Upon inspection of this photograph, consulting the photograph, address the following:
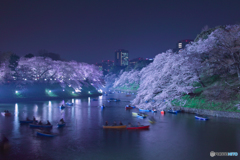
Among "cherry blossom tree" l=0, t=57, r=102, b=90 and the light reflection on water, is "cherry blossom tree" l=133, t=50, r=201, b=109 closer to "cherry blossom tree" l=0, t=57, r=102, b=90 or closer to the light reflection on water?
the light reflection on water

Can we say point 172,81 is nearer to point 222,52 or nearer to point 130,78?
point 222,52

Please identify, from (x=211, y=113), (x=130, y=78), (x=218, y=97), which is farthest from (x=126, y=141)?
(x=130, y=78)

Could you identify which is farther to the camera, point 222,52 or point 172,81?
point 172,81

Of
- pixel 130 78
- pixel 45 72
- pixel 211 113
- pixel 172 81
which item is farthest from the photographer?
pixel 130 78

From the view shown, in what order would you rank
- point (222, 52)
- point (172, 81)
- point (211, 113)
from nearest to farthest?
point (211, 113) → point (222, 52) → point (172, 81)

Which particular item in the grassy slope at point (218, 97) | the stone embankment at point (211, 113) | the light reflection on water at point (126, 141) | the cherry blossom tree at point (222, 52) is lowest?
the light reflection on water at point (126, 141)

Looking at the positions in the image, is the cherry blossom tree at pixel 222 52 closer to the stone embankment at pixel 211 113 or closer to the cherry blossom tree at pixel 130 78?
the stone embankment at pixel 211 113

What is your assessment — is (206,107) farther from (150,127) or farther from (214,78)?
(150,127)

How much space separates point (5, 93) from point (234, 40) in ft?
183

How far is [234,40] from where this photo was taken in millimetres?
30734

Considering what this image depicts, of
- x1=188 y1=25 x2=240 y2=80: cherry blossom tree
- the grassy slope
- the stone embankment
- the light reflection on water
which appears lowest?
the light reflection on water

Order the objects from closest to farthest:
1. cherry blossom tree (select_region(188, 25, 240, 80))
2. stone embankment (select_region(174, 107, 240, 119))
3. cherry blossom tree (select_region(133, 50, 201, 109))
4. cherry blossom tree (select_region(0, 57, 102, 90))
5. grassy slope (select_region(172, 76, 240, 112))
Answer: stone embankment (select_region(174, 107, 240, 119)), grassy slope (select_region(172, 76, 240, 112)), cherry blossom tree (select_region(188, 25, 240, 80)), cherry blossom tree (select_region(133, 50, 201, 109)), cherry blossom tree (select_region(0, 57, 102, 90))

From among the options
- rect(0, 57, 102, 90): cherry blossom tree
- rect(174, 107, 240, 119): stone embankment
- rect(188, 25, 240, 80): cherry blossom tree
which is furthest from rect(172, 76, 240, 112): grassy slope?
rect(0, 57, 102, 90): cherry blossom tree

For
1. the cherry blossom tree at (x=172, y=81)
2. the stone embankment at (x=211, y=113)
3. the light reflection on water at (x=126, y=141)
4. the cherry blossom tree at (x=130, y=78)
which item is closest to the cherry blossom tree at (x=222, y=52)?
the cherry blossom tree at (x=172, y=81)
